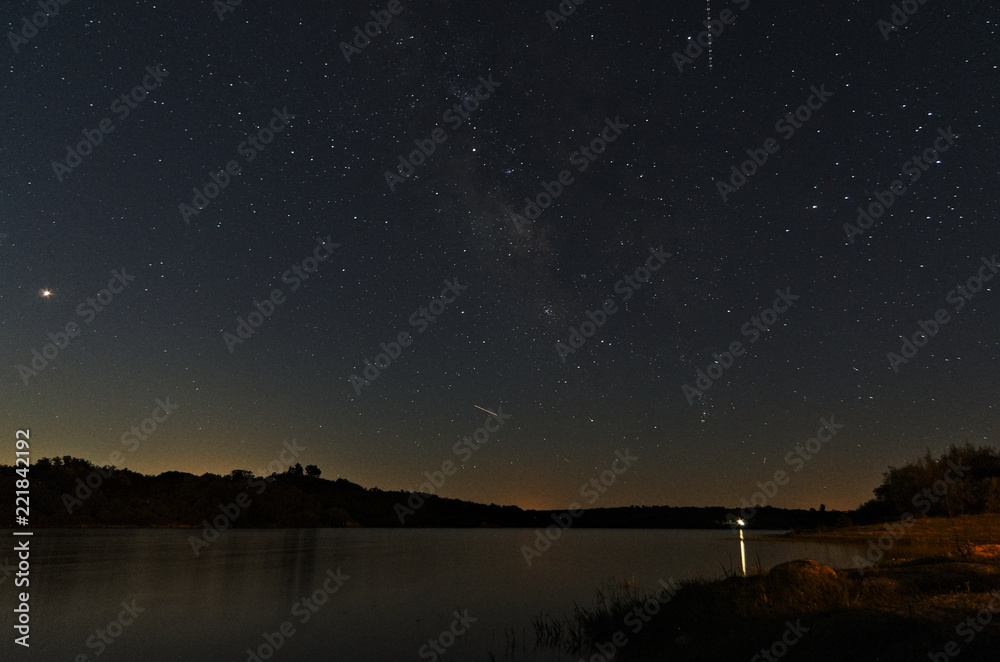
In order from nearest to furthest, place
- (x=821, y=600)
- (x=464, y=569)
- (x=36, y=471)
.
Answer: (x=821, y=600), (x=464, y=569), (x=36, y=471)

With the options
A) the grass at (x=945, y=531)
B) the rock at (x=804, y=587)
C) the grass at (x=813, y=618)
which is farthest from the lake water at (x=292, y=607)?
the rock at (x=804, y=587)

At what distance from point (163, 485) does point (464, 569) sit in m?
167

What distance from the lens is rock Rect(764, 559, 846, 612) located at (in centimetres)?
1758

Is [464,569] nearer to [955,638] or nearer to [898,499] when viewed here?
[955,638]

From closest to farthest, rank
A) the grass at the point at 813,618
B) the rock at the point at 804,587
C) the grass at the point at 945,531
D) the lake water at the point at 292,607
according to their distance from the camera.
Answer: the grass at the point at 813,618
the rock at the point at 804,587
the lake water at the point at 292,607
the grass at the point at 945,531

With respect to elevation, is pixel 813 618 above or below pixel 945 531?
below

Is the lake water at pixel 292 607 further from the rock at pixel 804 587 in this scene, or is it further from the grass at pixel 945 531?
the rock at pixel 804 587

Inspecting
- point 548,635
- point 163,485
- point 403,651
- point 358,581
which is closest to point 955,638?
point 548,635

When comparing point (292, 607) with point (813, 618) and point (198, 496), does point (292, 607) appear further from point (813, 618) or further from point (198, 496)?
point (198, 496)

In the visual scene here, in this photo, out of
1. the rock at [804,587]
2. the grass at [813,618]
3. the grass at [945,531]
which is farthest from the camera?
the grass at [945,531]

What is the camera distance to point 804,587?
1897cm

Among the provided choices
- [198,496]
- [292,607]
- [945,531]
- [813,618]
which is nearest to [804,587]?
[813,618]

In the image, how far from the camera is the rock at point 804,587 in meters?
17.6

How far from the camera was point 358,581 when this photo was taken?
145ft
